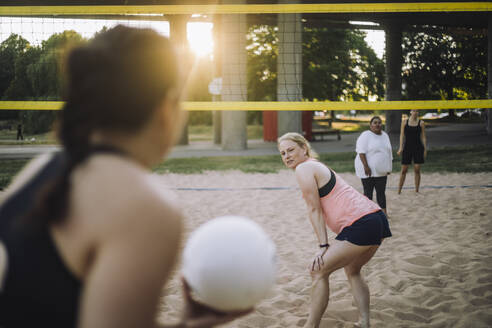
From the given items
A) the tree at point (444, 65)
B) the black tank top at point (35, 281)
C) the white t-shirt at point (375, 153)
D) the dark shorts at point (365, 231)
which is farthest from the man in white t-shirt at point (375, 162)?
the tree at point (444, 65)

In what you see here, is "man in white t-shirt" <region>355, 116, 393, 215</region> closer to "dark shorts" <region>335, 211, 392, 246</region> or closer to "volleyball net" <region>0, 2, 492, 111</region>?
"volleyball net" <region>0, 2, 492, 111</region>

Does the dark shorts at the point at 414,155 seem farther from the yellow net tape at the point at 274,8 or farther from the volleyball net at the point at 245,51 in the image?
the yellow net tape at the point at 274,8

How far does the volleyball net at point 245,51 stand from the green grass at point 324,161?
1840 mm

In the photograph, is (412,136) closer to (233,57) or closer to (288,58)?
(233,57)

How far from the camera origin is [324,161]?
1218 cm

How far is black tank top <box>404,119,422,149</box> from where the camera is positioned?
7469 mm

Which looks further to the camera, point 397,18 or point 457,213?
point 397,18

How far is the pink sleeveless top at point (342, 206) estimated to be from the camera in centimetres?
274

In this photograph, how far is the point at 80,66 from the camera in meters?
0.88

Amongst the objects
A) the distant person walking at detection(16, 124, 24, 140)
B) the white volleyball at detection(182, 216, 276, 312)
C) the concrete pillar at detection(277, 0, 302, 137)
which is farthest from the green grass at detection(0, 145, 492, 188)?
the white volleyball at detection(182, 216, 276, 312)

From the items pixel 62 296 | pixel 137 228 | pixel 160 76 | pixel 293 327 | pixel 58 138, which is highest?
pixel 160 76

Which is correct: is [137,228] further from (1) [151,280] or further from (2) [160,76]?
(2) [160,76]

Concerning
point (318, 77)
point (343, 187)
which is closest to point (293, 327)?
point (343, 187)

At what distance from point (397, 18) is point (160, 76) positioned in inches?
762
